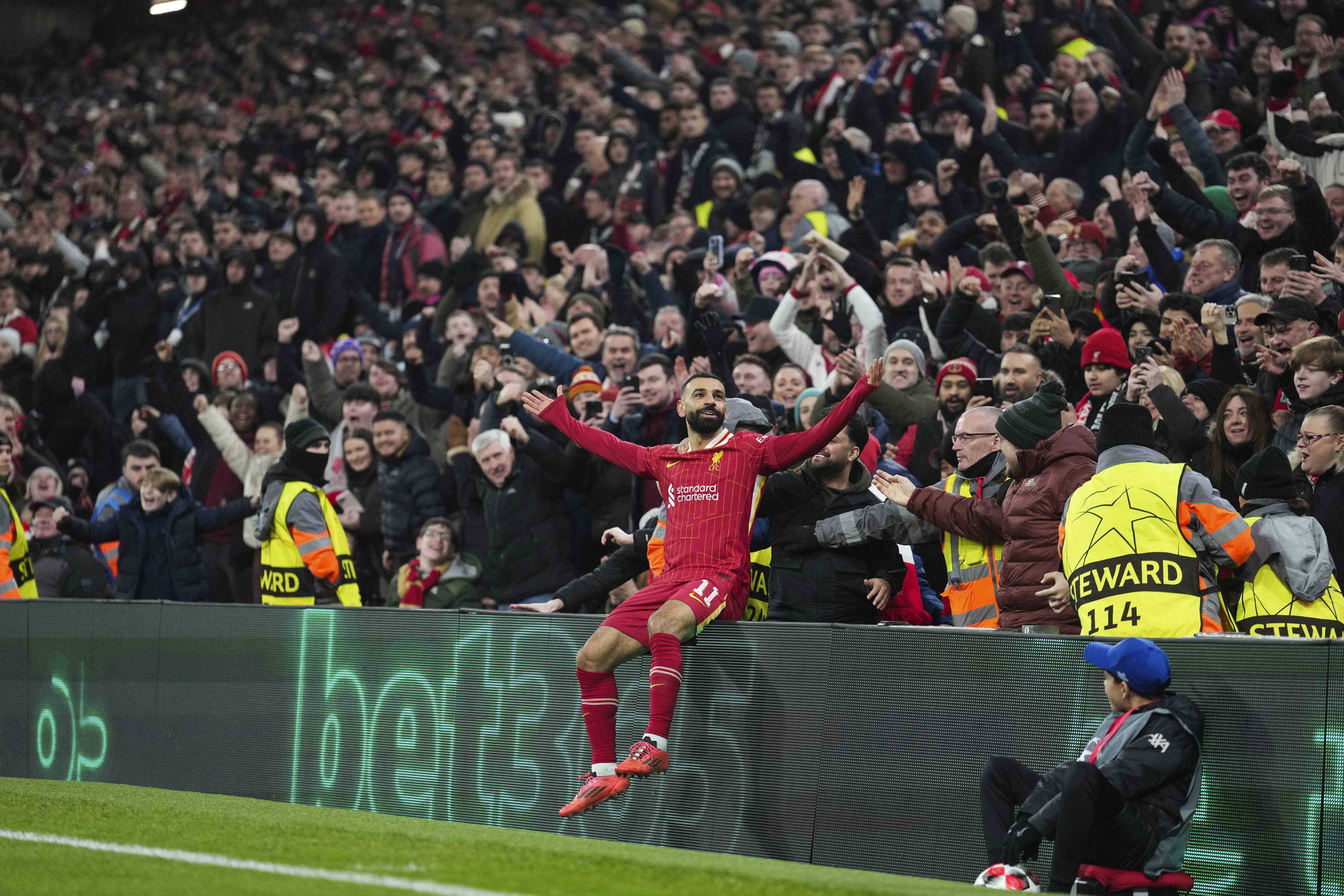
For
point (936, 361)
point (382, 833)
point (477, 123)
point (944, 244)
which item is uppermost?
point (477, 123)

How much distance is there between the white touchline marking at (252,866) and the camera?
17.8ft

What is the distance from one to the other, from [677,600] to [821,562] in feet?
3.01

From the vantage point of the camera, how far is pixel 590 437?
26.5 feet

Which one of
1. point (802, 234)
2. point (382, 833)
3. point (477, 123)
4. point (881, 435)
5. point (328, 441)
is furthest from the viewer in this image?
point (477, 123)

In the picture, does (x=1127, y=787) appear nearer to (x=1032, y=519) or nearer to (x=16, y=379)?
(x=1032, y=519)

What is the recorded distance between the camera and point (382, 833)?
6871mm

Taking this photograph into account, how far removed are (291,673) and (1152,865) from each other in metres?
5.22

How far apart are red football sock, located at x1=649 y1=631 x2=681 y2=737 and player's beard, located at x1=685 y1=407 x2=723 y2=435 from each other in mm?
1111

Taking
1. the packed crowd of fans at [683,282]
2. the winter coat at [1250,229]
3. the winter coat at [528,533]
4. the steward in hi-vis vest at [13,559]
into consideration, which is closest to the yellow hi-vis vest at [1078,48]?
the packed crowd of fans at [683,282]

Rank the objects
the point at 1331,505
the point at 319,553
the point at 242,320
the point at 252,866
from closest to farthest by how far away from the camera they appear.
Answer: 1. the point at 252,866
2. the point at 1331,505
3. the point at 319,553
4. the point at 242,320

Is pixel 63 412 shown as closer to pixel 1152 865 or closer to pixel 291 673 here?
pixel 291 673

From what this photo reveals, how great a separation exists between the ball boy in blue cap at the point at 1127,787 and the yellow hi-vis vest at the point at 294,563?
552cm

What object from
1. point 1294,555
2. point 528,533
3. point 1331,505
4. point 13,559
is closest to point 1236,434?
point 1331,505

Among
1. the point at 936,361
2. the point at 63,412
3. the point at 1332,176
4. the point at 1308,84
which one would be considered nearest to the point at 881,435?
the point at 936,361
